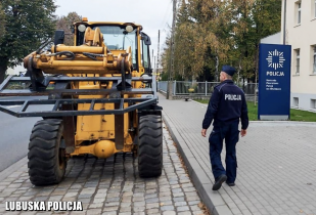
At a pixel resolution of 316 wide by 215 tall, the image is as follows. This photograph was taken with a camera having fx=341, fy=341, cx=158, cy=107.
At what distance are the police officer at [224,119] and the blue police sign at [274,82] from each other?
8.60 meters

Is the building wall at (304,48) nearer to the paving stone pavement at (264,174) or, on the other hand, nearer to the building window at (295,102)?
the building window at (295,102)

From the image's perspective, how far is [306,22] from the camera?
62.2 ft

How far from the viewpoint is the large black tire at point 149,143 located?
5570 millimetres

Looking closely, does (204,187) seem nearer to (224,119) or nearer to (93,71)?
(224,119)

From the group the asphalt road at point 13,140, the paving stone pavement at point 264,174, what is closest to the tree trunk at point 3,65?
the asphalt road at point 13,140

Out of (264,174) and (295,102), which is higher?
(295,102)

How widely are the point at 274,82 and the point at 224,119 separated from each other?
360 inches

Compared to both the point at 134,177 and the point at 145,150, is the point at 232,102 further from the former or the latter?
the point at 134,177

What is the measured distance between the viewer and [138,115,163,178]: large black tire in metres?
5.57

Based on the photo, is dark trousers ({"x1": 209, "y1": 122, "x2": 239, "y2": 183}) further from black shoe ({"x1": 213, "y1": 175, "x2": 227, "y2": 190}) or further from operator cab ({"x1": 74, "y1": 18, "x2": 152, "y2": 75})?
operator cab ({"x1": 74, "y1": 18, "x2": 152, "y2": 75})

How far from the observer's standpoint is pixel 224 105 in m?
4.88

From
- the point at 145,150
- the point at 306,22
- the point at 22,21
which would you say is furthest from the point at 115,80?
the point at 22,21

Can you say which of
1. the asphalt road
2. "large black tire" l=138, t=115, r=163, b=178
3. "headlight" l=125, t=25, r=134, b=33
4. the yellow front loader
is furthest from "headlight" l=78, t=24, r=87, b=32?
"large black tire" l=138, t=115, r=163, b=178

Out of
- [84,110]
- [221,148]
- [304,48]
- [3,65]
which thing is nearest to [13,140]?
[84,110]
